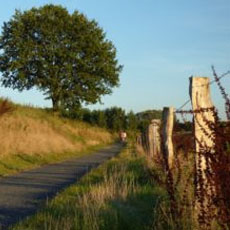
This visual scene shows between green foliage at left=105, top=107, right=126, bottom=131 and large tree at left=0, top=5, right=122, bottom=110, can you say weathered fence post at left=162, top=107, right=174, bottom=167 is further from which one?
green foliage at left=105, top=107, right=126, bottom=131

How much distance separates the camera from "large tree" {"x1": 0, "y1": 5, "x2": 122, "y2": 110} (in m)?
51.3

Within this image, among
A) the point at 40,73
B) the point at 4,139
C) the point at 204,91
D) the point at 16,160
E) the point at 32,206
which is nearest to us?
the point at 204,91

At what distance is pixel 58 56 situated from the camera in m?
51.0

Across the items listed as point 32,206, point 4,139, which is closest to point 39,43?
point 4,139

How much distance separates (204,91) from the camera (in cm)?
656

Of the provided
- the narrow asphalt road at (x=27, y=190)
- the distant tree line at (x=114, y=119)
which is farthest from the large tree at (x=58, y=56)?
the narrow asphalt road at (x=27, y=190)

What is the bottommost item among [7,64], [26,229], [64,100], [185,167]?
[26,229]

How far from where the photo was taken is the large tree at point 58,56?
5134 centimetres

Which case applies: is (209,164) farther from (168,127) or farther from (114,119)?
(114,119)

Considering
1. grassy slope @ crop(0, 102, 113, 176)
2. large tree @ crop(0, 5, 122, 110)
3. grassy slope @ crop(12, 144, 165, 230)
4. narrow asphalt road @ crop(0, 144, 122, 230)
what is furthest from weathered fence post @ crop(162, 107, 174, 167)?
large tree @ crop(0, 5, 122, 110)

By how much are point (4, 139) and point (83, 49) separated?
3072cm

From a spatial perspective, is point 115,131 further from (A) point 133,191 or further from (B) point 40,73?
(A) point 133,191

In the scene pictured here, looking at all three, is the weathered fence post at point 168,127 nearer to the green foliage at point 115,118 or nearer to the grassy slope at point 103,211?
the grassy slope at point 103,211

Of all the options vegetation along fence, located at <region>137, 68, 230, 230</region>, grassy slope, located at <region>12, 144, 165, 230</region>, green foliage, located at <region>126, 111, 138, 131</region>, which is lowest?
grassy slope, located at <region>12, 144, 165, 230</region>
